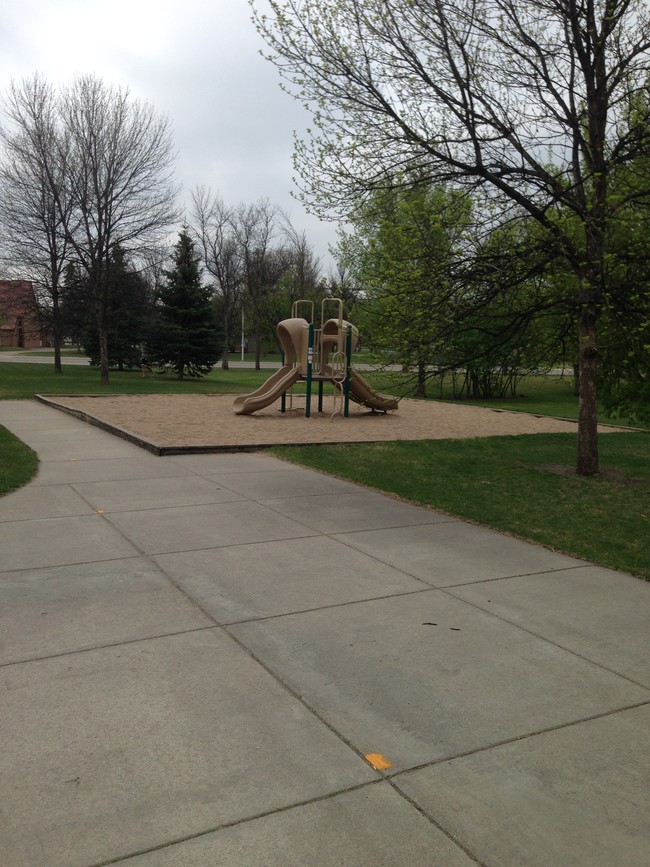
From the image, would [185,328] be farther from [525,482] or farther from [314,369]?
[525,482]

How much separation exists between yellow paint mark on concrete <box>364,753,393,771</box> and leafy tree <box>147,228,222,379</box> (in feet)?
116

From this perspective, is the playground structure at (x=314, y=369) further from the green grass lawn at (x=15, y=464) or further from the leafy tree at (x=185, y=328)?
the leafy tree at (x=185, y=328)

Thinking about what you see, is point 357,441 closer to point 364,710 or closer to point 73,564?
point 73,564

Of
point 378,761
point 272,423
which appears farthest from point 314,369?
point 378,761

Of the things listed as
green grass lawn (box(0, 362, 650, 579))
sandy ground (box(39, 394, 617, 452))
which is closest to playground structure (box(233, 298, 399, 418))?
sandy ground (box(39, 394, 617, 452))

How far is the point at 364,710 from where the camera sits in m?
3.46

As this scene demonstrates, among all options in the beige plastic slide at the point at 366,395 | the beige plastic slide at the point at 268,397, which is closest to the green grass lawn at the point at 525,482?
the beige plastic slide at the point at 366,395

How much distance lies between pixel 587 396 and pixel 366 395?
380 inches

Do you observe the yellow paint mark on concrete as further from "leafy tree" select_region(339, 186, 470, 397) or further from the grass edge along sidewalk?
"leafy tree" select_region(339, 186, 470, 397)

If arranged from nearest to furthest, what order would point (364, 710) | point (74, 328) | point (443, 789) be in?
point (443, 789) → point (364, 710) → point (74, 328)

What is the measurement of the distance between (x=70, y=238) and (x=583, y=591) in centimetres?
3120

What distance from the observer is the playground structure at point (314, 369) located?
18.6 metres

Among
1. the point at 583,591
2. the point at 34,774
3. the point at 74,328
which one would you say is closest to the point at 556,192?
the point at 583,591

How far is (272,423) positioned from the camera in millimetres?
16984
